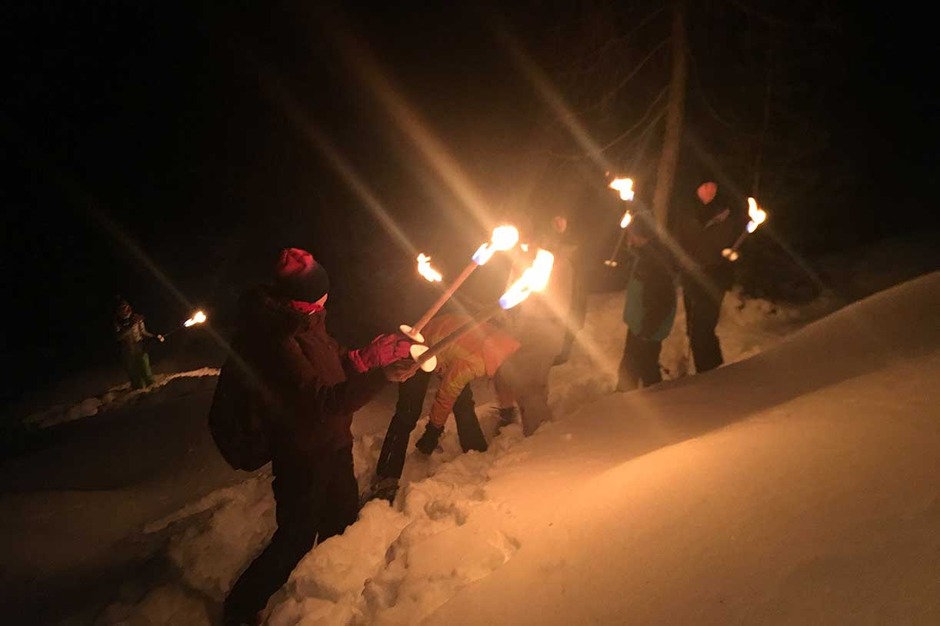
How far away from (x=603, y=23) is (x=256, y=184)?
1126 cm

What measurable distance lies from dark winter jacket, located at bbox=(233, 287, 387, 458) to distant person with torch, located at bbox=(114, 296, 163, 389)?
8.88 m

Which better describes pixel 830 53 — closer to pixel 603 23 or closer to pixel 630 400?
pixel 603 23

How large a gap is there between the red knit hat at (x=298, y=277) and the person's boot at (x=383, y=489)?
210 centimetres

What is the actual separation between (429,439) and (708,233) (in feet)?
11.7

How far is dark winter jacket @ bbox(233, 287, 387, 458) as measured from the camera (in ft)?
10.5

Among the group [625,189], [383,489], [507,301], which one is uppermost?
[625,189]

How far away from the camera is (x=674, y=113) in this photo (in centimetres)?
820

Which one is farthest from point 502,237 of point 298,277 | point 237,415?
point 237,415

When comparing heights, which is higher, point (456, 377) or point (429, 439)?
point (456, 377)

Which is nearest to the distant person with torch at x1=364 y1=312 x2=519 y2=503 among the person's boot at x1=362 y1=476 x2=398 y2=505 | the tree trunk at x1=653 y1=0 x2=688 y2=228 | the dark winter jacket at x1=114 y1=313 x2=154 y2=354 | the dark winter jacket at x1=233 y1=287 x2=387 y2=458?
the person's boot at x1=362 y1=476 x2=398 y2=505

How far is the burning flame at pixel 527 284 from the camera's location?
9.44 feet

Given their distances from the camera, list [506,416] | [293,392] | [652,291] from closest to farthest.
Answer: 1. [293,392]
2. [506,416]
3. [652,291]

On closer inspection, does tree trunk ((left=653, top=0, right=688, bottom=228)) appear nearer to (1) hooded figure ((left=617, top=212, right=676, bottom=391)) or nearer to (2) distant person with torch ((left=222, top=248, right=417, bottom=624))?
(1) hooded figure ((left=617, top=212, right=676, bottom=391))

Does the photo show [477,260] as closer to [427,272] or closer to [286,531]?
[286,531]
